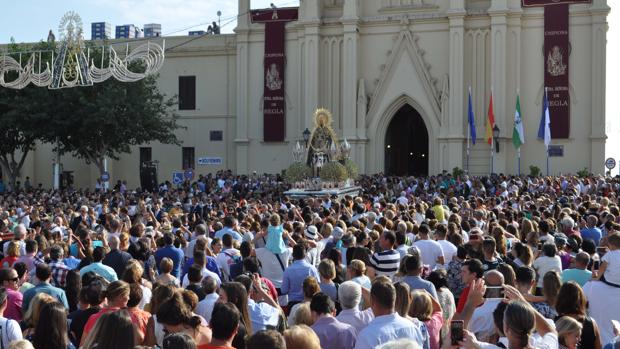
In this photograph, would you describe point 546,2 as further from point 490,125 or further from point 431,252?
point 431,252

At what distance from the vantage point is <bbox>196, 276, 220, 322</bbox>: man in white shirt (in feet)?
26.0

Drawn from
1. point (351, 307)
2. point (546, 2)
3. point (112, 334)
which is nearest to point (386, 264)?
point (351, 307)

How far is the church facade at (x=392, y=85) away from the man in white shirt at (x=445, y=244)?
26558mm

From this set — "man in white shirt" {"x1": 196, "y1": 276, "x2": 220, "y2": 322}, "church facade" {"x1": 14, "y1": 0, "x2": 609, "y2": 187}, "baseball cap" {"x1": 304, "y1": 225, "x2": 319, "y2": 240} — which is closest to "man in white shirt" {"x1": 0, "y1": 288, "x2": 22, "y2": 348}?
"man in white shirt" {"x1": 196, "y1": 276, "x2": 220, "y2": 322}

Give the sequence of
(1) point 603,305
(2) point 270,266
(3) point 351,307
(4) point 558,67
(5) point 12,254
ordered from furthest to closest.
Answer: (4) point 558,67 → (2) point 270,266 → (5) point 12,254 → (1) point 603,305 → (3) point 351,307

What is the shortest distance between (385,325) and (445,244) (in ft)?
17.9

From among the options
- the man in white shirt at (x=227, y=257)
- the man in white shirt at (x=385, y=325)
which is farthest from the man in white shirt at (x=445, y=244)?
the man in white shirt at (x=385, y=325)

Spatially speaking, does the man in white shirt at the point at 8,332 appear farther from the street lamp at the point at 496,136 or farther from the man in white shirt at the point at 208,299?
the street lamp at the point at 496,136

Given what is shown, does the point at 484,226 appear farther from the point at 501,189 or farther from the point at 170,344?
the point at 501,189

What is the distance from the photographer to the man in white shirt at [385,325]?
6.60 meters

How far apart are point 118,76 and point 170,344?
19.8 metres

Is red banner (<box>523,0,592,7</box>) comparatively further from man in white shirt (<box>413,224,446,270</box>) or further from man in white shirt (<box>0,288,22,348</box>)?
man in white shirt (<box>0,288,22,348</box>)

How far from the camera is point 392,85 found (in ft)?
133

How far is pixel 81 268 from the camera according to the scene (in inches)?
408
